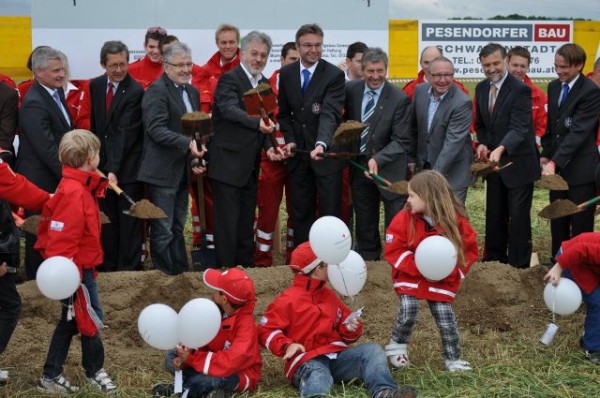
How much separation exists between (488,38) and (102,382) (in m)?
13.9

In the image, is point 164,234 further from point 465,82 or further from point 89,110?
point 465,82

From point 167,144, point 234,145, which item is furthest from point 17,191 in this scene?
point 234,145

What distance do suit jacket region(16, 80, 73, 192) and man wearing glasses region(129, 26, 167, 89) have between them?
6.36ft

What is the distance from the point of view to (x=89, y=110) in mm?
8781

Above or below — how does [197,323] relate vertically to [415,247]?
below

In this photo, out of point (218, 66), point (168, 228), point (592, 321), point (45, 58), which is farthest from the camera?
point (218, 66)

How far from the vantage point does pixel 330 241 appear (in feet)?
18.0

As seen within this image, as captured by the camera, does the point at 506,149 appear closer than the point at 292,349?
No

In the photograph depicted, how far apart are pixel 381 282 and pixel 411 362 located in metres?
1.81

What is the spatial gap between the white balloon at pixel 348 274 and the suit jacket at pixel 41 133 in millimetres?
3329

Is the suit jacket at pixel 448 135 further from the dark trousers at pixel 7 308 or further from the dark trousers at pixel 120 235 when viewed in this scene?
the dark trousers at pixel 7 308

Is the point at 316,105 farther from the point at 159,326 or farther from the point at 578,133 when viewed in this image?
the point at 159,326

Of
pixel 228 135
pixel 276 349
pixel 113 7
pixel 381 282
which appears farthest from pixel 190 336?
pixel 113 7

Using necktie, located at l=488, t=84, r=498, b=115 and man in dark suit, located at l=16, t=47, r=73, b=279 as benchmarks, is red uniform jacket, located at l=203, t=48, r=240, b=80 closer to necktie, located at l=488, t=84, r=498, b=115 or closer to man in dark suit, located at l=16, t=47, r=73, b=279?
man in dark suit, located at l=16, t=47, r=73, b=279
